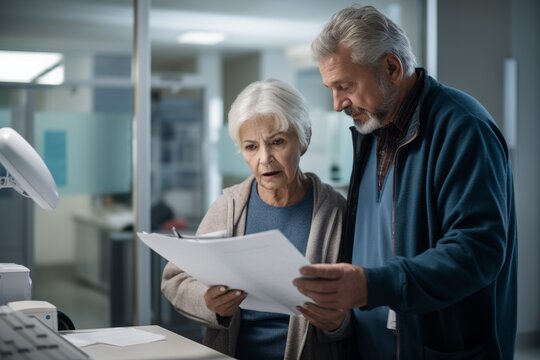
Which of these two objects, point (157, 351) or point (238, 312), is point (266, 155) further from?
point (157, 351)

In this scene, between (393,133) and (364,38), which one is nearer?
(364,38)

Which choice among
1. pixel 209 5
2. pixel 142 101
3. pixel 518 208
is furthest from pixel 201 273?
pixel 518 208

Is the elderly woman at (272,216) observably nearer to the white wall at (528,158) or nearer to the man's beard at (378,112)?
the man's beard at (378,112)

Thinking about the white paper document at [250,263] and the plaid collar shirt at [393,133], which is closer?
the white paper document at [250,263]

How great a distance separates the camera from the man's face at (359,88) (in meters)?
1.71

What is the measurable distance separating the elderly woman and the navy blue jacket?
1.00 feet

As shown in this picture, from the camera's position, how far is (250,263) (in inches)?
57.8

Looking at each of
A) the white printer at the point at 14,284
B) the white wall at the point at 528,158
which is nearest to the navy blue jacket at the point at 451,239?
the white printer at the point at 14,284

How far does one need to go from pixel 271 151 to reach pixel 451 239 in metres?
0.65

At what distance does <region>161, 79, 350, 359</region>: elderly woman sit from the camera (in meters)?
1.93

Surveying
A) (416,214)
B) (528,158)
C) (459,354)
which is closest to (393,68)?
(416,214)

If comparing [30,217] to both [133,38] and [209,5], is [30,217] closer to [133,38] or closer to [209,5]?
[133,38]

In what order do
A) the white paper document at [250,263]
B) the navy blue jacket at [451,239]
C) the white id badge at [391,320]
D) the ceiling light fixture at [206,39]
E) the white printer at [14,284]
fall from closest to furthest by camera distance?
1. the white paper document at [250,263]
2. the navy blue jacket at [451,239]
3. the white id badge at [391,320]
4. the white printer at [14,284]
5. the ceiling light fixture at [206,39]

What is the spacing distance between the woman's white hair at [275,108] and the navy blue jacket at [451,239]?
0.40 meters
